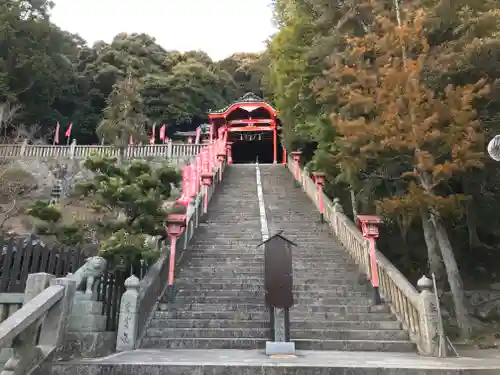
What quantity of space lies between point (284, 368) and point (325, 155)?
665 cm

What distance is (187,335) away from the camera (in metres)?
6.85

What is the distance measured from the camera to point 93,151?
21875mm

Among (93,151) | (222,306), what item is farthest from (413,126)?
(93,151)

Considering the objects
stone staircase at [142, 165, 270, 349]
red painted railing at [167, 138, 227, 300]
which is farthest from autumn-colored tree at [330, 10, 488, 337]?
red painted railing at [167, 138, 227, 300]

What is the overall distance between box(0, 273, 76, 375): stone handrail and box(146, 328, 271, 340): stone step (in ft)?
6.69

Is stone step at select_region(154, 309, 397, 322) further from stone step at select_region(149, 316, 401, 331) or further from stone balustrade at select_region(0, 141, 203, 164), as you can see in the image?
stone balustrade at select_region(0, 141, 203, 164)

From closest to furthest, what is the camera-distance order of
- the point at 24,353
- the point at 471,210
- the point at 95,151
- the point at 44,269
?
the point at 24,353, the point at 44,269, the point at 471,210, the point at 95,151

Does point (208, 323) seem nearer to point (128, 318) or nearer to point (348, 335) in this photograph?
point (128, 318)

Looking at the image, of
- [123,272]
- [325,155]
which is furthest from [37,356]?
[325,155]

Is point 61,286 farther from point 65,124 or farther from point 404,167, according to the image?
point 65,124

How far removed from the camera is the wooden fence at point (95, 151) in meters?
21.8

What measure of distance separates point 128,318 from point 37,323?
1.90 metres

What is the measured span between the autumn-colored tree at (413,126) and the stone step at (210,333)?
11.0ft

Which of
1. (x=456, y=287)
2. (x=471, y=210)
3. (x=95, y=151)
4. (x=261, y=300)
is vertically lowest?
(x=261, y=300)
